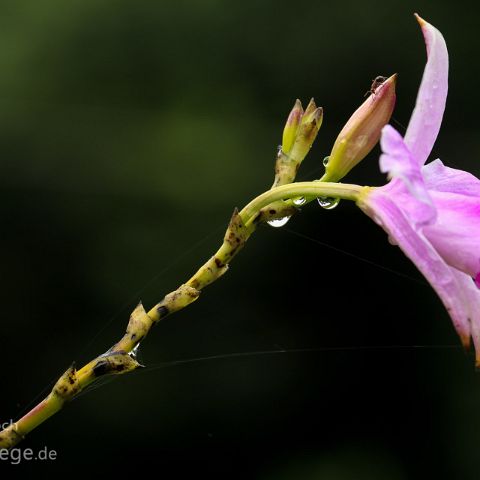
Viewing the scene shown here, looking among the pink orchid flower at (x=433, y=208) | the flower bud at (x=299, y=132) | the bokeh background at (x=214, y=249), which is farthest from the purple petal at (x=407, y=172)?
the bokeh background at (x=214, y=249)

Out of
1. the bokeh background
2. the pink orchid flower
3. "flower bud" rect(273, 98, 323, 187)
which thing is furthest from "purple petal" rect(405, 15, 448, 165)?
the bokeh background

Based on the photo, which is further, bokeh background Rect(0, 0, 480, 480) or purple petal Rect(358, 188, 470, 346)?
bokeh background Rect(0, 0, 480, 480)

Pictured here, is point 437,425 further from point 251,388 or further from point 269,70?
point 269,70

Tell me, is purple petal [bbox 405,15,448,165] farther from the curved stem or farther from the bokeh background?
the bokeh background

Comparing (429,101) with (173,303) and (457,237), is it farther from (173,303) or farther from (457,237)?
(173,303)

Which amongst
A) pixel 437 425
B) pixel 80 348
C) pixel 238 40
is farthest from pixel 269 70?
pixel 437 425

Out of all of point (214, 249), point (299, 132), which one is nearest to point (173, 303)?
point (299, 132)
